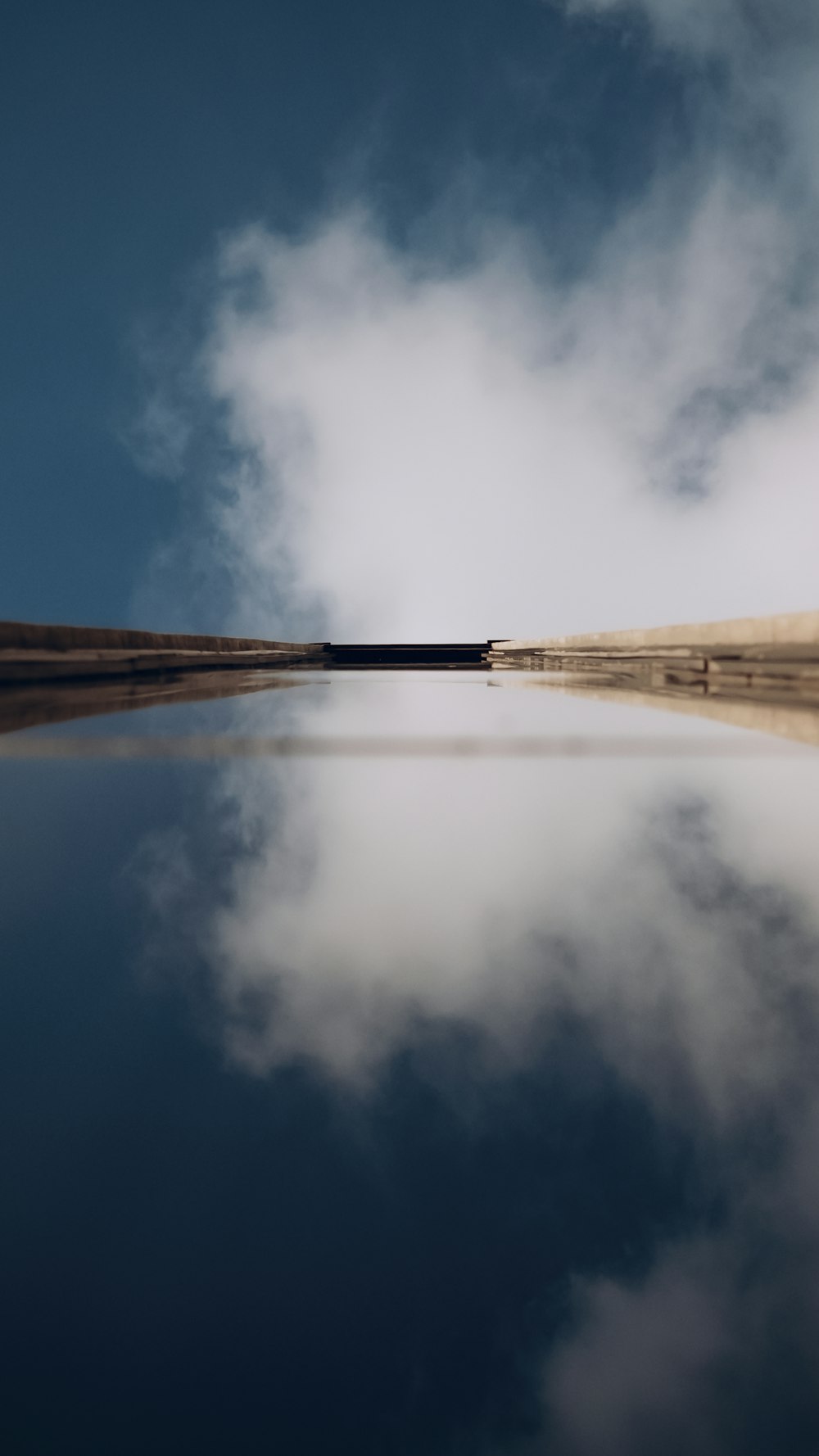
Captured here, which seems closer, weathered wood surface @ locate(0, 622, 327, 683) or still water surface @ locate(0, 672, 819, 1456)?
still water surface @ locate(0, 672, 819, 1456)

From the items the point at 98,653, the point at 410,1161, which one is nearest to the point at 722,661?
the point at 98,653

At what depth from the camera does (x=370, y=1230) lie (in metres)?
→ 0.38

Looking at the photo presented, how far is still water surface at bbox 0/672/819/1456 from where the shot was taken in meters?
0.32

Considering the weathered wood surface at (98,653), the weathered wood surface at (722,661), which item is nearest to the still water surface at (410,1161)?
the weathered wood surface at (722,661)

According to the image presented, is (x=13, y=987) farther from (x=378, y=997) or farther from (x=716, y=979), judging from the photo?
(x=716, y=979)

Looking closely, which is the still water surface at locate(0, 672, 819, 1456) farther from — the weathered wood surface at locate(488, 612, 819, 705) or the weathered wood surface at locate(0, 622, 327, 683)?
the weathered wood surface at locate(0, 622, 327, 683)

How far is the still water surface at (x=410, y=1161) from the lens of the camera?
0.32 metres

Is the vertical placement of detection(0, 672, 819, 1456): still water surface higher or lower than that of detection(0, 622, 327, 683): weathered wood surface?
lower

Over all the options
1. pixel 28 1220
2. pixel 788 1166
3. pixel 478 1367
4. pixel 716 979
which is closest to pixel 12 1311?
pixel 28 1220

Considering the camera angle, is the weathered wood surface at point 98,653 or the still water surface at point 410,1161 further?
the weathered wood surface at point 98,653

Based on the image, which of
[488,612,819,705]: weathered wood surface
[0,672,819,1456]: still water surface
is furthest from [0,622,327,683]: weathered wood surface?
[0,672,819,1456]: still water surface

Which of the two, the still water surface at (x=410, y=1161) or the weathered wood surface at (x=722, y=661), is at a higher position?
the weathered wood surface at (x=722, y=661)

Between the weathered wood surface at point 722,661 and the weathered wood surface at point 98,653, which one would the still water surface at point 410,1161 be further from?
the weathered wood surface at point 98,653

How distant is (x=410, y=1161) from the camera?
413 mm
